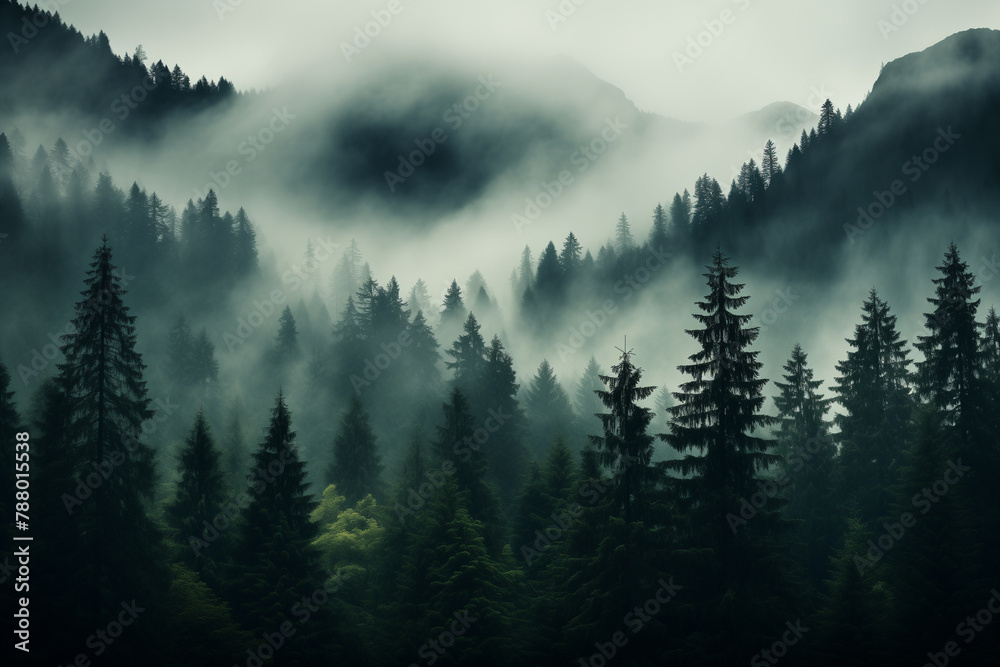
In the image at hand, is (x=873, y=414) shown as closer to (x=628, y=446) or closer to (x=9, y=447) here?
(x=628, y=446)

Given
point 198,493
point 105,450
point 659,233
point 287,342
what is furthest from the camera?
point 659,233

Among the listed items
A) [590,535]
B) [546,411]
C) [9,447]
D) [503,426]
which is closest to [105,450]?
[9,447]

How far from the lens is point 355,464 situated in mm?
52438

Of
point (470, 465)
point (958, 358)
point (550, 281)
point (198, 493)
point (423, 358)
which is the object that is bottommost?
point (198, 493)

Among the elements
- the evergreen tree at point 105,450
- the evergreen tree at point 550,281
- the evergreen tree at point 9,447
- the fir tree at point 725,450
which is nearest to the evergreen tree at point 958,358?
the fir tree at point 725,450

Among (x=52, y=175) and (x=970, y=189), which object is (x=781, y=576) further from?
(x=970, y=189)

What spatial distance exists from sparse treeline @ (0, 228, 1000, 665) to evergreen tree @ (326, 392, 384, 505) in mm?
7333

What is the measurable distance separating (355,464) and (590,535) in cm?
2710

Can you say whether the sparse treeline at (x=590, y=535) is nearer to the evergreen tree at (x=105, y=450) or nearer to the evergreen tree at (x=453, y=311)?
the evergreen tree at (x=105, y=450)

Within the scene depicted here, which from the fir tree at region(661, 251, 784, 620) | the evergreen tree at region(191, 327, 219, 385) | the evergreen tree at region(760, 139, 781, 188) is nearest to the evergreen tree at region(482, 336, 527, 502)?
the fir tree at region(661, 251, 784, 620)

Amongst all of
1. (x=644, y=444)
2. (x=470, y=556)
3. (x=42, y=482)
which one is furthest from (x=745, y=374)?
(x=42, y=482)

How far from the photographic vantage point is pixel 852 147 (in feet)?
514

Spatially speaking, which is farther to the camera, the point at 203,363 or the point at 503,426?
the point at 203,363

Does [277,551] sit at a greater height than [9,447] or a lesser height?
lesser
